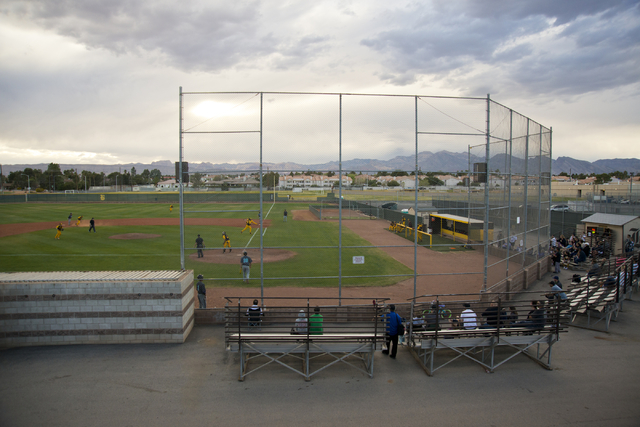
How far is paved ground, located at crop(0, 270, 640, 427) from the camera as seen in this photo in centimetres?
673

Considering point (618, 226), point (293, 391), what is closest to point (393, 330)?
point (293, 391)

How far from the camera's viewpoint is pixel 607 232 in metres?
22.6

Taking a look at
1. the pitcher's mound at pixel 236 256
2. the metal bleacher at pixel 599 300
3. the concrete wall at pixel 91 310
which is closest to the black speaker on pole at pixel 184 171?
the concrete wall at pixel 91 310

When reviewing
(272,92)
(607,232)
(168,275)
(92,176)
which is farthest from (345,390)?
(92,176)

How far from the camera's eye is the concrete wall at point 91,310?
9.50m

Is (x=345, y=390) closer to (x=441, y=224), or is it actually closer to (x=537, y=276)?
(x=537, y=276)

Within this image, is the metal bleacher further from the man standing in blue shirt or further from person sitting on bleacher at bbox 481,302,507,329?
the man standing in blue shirt

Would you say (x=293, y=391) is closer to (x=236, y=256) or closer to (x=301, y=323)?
(x=301, y=323)

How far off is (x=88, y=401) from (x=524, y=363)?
34.4 ft

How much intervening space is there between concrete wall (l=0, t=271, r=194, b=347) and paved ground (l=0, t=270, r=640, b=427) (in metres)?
0.37

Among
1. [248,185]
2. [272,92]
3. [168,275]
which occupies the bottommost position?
[168,275]

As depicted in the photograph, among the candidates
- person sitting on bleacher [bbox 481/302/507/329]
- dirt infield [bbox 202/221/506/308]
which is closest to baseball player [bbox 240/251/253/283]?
dirt infield [bbox 202/221/506/308]

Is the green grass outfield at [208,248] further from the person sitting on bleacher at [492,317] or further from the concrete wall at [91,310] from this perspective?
the person sitting on bleacher at [492,317]

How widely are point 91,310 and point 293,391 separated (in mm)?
6342
